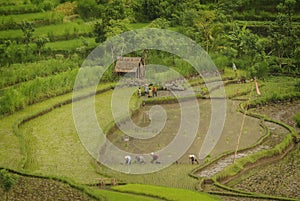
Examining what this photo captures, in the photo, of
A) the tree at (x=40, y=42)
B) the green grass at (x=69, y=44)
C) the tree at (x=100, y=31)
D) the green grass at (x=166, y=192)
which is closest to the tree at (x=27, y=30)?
the tree at (x=40, y=42)

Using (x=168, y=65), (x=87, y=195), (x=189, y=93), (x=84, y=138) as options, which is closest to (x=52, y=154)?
(x=84, y=138)

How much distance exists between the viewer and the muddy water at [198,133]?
75.0 feet

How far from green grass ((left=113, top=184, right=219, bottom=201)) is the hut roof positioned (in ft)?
38.3

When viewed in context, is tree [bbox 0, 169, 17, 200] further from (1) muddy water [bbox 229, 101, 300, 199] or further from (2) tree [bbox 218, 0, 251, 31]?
(2) tree [bbox 218, 0, 251, 31]

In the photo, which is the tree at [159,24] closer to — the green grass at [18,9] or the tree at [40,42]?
the tree at [40,42]

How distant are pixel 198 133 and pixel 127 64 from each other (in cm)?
708

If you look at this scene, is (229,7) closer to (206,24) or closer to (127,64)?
(206,24)

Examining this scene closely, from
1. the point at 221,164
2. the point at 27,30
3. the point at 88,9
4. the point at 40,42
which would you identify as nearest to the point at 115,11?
the point at 40,42

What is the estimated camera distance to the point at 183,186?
1936 cm

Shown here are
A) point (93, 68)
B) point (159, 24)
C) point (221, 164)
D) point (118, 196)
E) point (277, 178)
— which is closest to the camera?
point (118, 196)

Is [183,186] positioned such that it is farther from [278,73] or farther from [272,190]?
[278,73]

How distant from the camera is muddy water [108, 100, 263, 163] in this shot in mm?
22875

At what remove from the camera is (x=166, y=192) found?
60.1ft

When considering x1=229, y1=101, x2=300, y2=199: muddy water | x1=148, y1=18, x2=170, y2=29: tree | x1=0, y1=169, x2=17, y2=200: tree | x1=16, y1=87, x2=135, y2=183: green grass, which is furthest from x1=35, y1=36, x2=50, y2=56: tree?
x1=0, y1=169, x2=17, y2=200: tree
